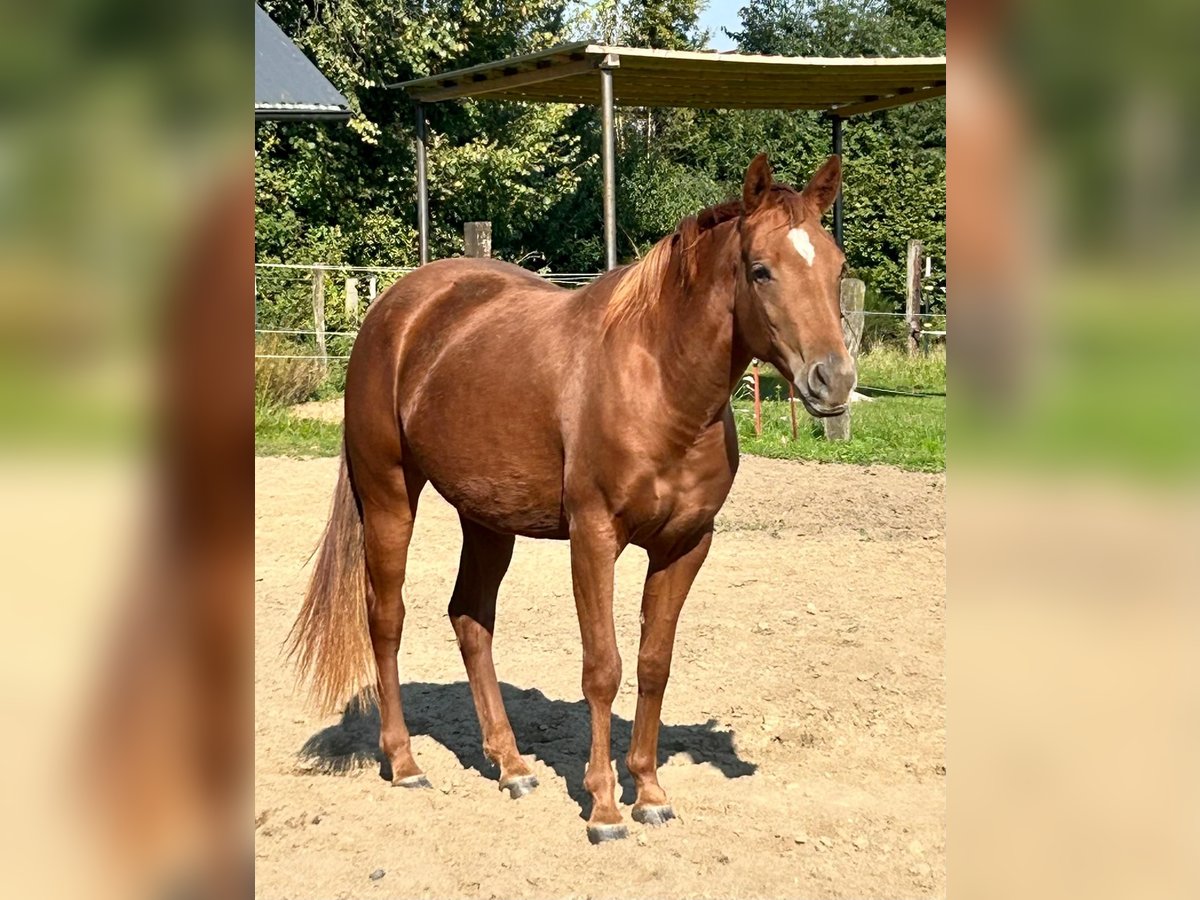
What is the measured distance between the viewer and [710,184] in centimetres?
2619

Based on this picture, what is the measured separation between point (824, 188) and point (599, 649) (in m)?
1.58

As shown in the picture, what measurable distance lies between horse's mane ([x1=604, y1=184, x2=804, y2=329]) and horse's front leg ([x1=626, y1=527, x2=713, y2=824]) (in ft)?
2.56

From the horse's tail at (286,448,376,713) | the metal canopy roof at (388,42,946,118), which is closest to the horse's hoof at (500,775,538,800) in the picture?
the horse's tail at (286,448,376,713)

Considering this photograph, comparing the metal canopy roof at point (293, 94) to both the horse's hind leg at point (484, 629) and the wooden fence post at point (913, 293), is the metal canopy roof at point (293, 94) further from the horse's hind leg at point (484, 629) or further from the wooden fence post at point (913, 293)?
the wooden fence post at point (913, 293)

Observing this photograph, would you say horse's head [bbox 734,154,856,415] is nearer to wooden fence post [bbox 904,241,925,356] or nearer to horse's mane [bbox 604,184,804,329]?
horse's mane [bbox 604,184,804,329]

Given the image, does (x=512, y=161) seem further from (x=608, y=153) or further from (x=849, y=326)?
(x=608, y=153)

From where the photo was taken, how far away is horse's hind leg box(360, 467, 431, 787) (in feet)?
14.4

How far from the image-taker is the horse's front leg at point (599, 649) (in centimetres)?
362

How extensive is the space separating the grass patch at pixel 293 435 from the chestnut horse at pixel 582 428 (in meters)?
6.45

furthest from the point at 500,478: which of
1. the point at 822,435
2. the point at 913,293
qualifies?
the point at 913,293

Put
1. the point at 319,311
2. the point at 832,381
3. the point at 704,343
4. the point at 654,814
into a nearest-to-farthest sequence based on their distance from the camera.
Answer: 1. the point at 832,381
2. the point at 704,343
3. the point at 654,814
4. the point at 319,311

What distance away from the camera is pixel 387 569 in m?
4.39
